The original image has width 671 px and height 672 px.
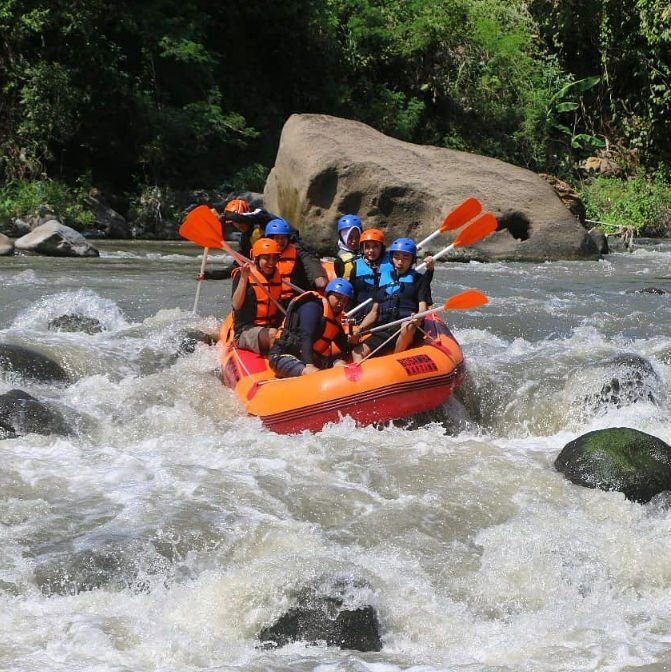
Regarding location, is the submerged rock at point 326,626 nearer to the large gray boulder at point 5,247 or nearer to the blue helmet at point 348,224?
the blue helmet at point 348,224

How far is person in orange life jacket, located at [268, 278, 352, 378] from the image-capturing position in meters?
6.31

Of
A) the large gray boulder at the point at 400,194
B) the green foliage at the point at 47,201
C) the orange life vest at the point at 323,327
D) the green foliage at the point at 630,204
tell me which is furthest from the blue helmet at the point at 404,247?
the green foliage at the point at 630,204

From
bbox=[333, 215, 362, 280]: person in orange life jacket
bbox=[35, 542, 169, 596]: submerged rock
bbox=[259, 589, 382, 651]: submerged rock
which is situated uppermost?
bbox=[333, 215, 362, 280]: person in orange life jacket

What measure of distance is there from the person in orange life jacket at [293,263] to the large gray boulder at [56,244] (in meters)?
5.09

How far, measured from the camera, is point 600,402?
650cm

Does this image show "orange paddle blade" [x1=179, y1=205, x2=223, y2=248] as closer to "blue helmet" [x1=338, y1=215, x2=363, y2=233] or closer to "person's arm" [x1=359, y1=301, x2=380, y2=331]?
"blue helmet" [x1=338, y1=215, x2=363, y2=233]

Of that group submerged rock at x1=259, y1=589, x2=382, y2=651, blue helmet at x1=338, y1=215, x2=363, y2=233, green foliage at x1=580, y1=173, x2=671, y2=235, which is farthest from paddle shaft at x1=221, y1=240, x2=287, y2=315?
green foliage at x1=580, y1=173, x2=671, y2=235

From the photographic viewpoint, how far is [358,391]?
5941 mm

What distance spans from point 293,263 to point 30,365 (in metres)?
1.71

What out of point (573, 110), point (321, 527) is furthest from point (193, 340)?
point (573, 110)

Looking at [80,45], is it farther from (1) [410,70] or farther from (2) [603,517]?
(2) [603,517]

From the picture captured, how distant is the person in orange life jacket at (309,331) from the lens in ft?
20.7

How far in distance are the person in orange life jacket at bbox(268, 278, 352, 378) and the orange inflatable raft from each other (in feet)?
0.41

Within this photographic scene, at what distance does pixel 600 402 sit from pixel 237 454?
87.0 inches
